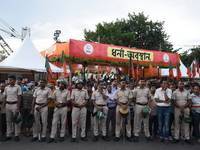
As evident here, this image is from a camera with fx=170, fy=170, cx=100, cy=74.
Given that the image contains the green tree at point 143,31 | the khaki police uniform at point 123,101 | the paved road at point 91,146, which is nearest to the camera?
the paved road at point 91,146

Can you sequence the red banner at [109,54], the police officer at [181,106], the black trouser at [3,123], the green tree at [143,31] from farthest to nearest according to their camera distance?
the green tree at [143,31]
the red banner at [109,54]
the black trouser at [3,123]
the police officer at [181,106]

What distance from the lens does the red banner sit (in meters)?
12.5

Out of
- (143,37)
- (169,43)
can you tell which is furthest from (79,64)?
(169,43)

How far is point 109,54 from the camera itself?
46.3 ft

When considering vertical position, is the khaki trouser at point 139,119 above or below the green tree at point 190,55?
below

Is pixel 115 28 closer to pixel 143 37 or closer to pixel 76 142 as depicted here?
pixel 143 37

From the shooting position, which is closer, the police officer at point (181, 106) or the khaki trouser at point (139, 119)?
the police officer at point (181, 106)

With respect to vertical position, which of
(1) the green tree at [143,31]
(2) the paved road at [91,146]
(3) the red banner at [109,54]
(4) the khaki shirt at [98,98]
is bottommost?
(2) the paved road at [91,146]

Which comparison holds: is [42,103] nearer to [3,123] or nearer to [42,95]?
[42,95]

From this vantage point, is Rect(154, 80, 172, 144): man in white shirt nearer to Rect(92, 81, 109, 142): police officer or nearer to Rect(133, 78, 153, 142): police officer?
Rect(133, 78, 153, 142): police officer

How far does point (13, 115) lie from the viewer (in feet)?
17.0

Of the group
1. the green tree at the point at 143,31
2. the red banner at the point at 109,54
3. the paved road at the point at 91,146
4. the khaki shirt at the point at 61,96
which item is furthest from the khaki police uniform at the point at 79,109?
the green tree at the point at 143,31

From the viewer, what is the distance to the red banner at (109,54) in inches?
494

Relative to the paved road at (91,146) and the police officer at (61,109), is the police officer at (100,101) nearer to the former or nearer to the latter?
the paved road at (91,146)
